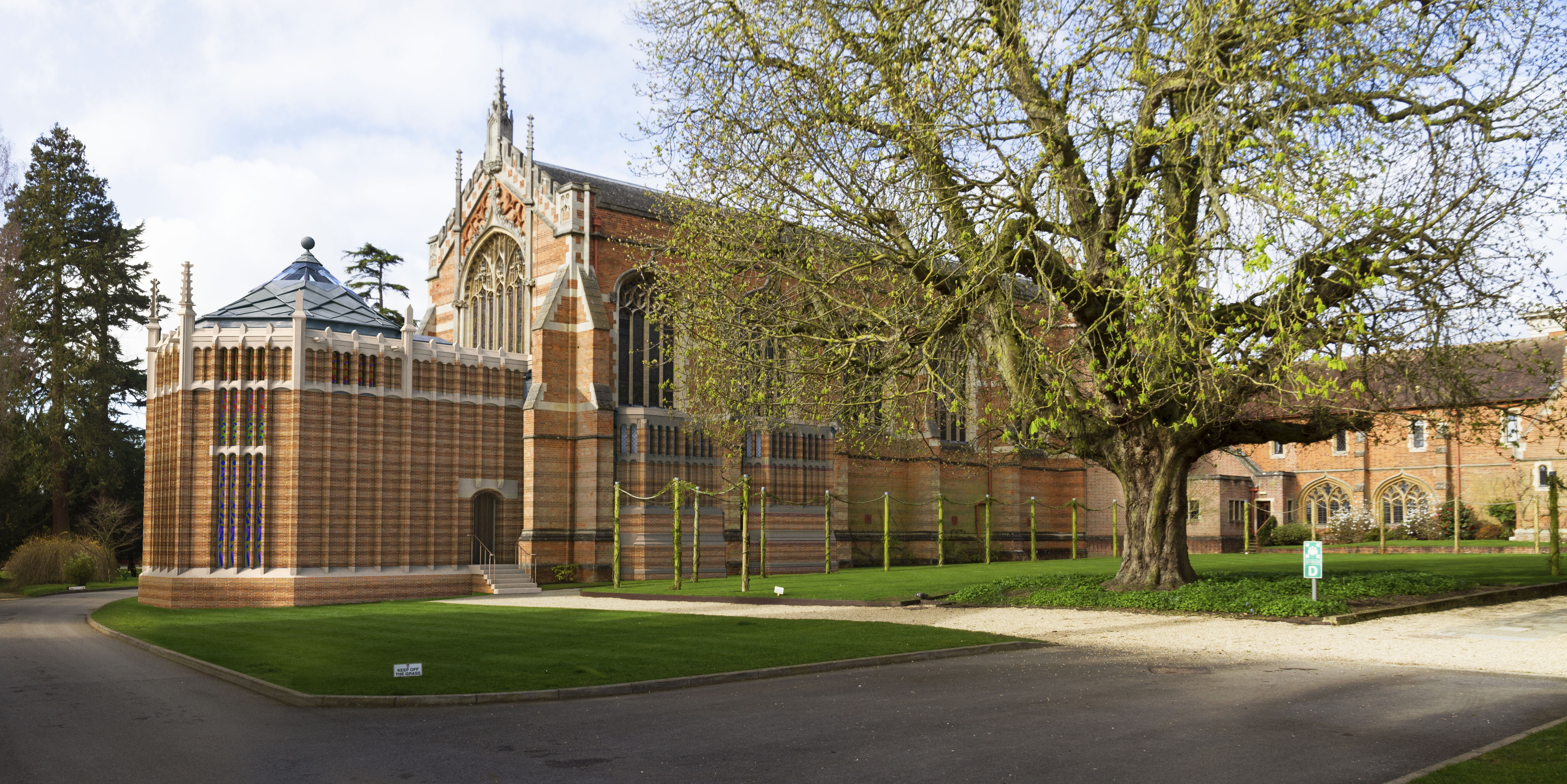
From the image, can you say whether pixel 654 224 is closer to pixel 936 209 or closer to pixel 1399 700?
pixel 936 209

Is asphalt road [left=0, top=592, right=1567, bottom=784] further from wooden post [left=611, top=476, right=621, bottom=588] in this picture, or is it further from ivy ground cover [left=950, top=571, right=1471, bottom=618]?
wooden post [left=611, top=476, right=621, bottom=588]

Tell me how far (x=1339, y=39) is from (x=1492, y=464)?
45.4 metres

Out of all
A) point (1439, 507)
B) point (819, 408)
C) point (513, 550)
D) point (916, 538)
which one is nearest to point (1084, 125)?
point (819, 408)

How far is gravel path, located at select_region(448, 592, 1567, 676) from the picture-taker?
503 inches

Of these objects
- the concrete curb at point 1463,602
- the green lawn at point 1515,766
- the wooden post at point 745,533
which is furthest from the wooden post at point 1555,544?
the green lawn at point 1515,766

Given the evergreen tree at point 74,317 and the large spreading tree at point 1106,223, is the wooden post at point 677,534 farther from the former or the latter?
the evergreen tree at point 74,317

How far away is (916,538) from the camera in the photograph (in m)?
44.3

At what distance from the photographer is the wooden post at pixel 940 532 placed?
42406 mm

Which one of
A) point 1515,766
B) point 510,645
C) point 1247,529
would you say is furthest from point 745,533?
point 1247,529

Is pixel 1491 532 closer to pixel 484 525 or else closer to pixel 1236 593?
pixel 1236 593

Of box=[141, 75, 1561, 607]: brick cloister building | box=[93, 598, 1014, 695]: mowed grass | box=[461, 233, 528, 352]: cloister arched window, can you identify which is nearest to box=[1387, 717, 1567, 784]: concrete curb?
box=[93, 598, 1014, 695]: mowed grass

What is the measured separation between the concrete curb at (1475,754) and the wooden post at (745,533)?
60.1 ft

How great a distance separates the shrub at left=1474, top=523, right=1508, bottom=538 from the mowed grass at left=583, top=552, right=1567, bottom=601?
11.8m

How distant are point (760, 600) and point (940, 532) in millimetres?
19695
